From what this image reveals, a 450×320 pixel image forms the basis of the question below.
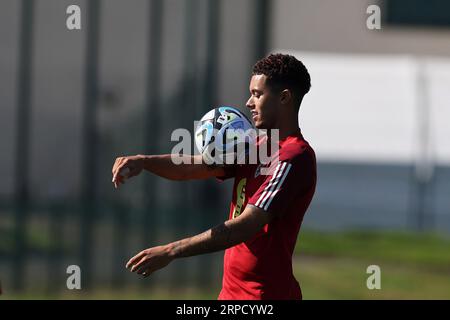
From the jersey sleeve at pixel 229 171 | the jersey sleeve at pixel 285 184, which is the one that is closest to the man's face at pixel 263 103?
the jersey sleeve at pixel 285 184

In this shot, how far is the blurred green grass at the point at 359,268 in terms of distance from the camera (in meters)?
11.8

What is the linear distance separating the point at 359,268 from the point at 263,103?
10.1 meters

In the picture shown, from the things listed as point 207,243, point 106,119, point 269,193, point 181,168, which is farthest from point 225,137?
point 106,119

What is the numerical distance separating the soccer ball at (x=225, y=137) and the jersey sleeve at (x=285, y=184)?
0.32 meters

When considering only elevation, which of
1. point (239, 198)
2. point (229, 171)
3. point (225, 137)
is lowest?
point (239, 198)

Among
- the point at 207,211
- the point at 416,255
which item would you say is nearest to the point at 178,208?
the point at 207,211

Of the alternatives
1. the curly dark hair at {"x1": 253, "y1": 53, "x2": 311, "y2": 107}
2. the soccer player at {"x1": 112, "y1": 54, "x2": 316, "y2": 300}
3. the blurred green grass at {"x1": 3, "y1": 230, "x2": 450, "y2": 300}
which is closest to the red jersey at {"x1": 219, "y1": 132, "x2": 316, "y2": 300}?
the soccer player at {"x1": 112, "y1": 54, "x2": 316, "y2": 300}

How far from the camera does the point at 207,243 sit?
4.86m

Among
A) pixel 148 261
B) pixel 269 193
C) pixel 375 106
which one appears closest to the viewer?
pixel 148 261

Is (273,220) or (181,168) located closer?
(273,220)

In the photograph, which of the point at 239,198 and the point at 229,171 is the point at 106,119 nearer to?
the point at 229,171

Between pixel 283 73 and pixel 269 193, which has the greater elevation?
pixel 283 73

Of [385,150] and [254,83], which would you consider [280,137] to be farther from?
[385,150]

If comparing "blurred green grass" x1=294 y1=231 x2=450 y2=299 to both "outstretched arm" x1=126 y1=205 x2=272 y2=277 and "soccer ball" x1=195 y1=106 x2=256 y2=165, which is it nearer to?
"soccer ball" x1=195 y1=106 x2=256 y2=165
